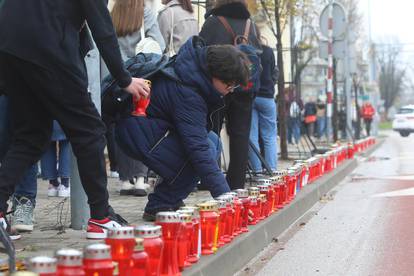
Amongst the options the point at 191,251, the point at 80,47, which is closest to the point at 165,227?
the point at 191,251

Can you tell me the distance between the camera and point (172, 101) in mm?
5871

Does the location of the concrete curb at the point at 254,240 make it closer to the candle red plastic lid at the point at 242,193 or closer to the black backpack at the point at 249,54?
the candle red plastic lid at the point at 242,193

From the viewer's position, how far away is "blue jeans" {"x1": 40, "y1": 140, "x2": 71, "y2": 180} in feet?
27.0

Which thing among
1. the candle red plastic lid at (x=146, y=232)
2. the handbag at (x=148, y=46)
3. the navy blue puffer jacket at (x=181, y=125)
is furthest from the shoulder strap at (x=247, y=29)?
the candle red plastic lid at (x=146, y=232)

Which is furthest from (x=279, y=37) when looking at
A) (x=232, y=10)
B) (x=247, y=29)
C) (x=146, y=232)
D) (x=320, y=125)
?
(x=320, y=125)

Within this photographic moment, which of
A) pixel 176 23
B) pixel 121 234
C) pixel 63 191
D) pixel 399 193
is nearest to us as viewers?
pixel 121 234

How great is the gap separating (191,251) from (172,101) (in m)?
1.50

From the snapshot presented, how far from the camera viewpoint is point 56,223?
6312mm

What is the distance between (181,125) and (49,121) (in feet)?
3.08

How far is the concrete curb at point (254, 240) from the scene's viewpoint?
480 centimetres

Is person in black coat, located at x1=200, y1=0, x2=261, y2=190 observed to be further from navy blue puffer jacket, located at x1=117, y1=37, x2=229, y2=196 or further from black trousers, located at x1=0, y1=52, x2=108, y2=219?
black trousers, located at x1=0, y1=52, x2=108, y2=219

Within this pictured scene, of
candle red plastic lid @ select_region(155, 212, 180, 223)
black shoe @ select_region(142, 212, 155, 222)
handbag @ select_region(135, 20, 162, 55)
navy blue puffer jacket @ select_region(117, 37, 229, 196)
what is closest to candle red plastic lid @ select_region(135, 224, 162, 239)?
candle red plastic lid @ select_region(155, 212, 180, 223)

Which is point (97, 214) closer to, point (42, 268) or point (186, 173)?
point (186, 173)

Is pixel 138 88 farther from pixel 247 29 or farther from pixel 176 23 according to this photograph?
pixel 176 23
